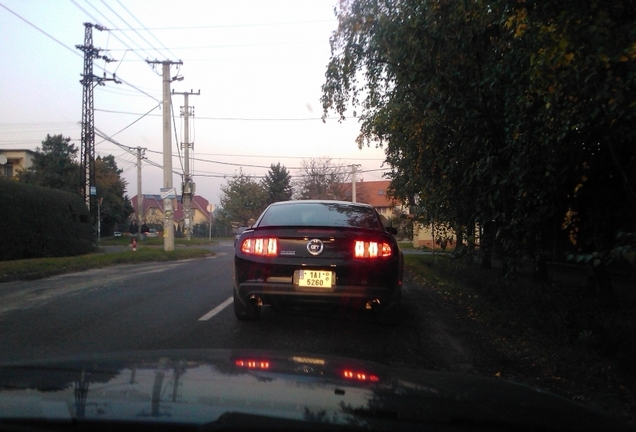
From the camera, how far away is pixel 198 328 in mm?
6902

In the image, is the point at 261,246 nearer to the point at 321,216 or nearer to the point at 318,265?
the point at 318,265

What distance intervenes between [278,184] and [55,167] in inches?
737

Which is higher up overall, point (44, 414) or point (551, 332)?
point (44, 414)

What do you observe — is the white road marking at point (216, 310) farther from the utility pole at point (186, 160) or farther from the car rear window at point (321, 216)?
the utility pole at point (186, 160)

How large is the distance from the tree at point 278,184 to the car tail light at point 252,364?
165ft

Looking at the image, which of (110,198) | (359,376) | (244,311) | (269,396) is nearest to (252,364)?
(359,376)

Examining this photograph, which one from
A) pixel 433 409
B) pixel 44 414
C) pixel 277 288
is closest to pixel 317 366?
pixel 433 409

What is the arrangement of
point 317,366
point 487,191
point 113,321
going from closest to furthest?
point 317,366 → point 113,321 → point 487,191

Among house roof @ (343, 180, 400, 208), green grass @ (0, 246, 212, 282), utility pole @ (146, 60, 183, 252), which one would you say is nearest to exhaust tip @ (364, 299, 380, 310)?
green grass @ (0, 246, 212, 282)

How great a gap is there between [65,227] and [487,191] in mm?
19479

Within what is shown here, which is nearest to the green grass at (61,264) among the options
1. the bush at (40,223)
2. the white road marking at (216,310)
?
the bush at (40,223)

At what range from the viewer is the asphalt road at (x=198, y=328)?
5.93 metres

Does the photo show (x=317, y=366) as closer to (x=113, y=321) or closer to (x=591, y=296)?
(x=113, y=321)

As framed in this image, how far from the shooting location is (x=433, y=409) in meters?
2.71
